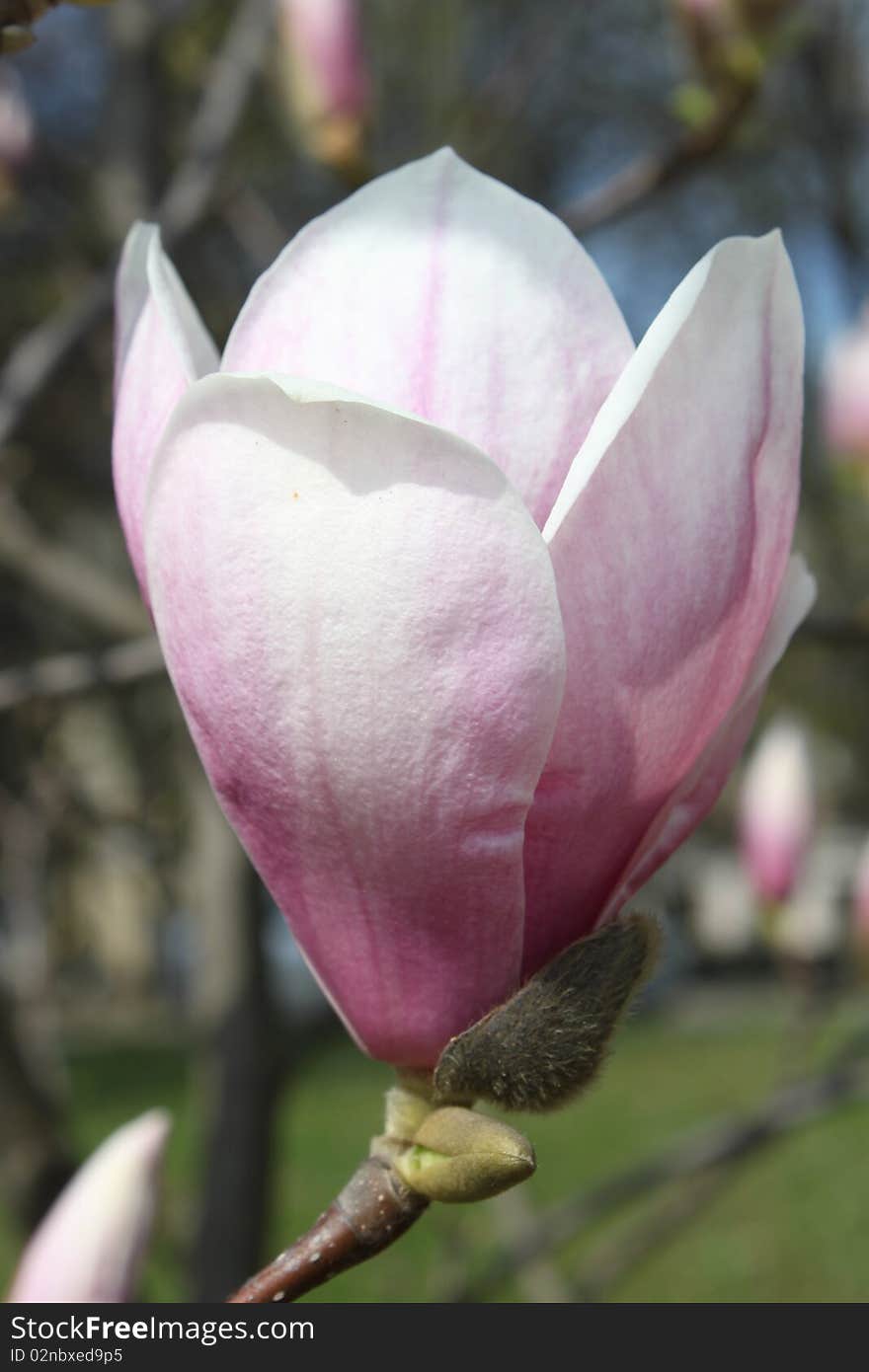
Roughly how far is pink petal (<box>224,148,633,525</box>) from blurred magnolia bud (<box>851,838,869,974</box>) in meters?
0.93

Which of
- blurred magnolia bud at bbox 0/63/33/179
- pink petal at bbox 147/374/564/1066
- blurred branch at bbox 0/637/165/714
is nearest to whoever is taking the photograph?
pink petal at bbox 147/374/564/1066

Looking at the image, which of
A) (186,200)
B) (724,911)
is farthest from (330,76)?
(724,911)

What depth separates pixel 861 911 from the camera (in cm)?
131

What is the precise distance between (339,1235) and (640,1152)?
4465 millimetres

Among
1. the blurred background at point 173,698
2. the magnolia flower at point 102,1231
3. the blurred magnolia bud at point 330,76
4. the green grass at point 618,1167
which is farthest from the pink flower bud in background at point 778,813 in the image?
the magnolia flower at point 102,1231

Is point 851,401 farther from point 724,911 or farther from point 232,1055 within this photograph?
point 724,911

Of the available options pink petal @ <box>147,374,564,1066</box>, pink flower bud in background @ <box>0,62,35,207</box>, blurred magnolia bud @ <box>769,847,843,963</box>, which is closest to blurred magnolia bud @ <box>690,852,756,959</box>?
blurred magnolia bud @ <box>769,847,843,963</box>

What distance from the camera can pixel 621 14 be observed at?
10.9 ft

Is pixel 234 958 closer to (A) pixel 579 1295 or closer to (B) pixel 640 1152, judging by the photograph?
(A) pixel 579 1295

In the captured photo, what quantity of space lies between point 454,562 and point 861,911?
1071 mm

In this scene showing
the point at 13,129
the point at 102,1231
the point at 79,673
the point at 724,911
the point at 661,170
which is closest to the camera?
the point at 102,1231

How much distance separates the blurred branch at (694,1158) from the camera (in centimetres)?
110

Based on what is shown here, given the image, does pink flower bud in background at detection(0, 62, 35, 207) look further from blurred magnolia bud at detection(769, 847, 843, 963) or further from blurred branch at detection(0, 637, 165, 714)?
blurred magnolia bud at detection(769, 847, 843, 963)

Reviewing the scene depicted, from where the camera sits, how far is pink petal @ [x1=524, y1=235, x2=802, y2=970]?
34 cm
